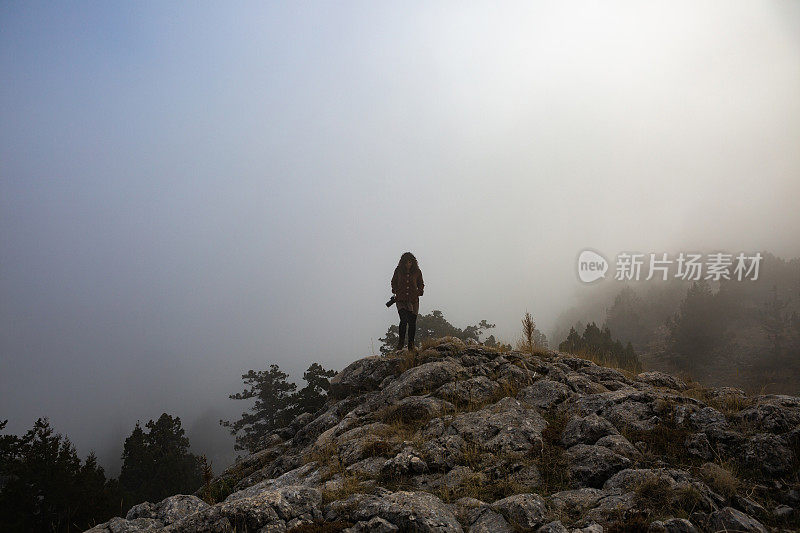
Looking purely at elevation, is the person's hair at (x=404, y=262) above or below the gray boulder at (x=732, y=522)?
above

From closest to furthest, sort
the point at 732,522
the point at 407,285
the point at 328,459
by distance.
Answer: the point at 732,522
the point at 328,459
the point at 407,285

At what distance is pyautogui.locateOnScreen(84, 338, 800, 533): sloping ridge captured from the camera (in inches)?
181

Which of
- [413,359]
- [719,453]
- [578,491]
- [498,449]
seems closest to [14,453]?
[413,359]

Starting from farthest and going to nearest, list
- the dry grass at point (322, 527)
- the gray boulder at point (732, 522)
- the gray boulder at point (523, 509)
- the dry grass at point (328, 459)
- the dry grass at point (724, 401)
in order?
1. the dry grass at point (724, 401)
2. the dry grass at point (328, 459)
3. the gray boulder at point (523, 509)
4. the dry grass at point (322, 527)
5. the gray boulder at point (732, 522)

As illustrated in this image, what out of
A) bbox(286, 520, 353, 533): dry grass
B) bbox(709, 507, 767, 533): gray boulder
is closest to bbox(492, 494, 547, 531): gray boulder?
bbox(709, 507, 767, 533): gray boulder

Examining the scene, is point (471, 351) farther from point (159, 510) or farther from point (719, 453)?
point (159, 510)

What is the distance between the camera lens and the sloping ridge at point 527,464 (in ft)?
15.1

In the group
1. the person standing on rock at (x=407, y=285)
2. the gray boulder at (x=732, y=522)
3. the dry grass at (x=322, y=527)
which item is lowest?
the dry grass at (x=322, y=527)

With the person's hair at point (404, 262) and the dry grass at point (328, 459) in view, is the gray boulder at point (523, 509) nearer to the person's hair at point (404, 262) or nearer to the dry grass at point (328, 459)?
the dry grass at point (328, 459)

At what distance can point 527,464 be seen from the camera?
245 inches

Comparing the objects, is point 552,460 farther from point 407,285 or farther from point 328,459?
point 407,285

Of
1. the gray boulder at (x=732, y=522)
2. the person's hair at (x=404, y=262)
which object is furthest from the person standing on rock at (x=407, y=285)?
the gray boulder at (x=732, y=522)

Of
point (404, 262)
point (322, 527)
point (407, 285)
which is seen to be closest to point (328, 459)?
point (322, 527)

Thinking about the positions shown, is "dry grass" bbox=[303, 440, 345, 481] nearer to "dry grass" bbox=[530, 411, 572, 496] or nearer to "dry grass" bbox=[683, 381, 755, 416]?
"dry grass" bbox=[530, 411, 572, 496]
